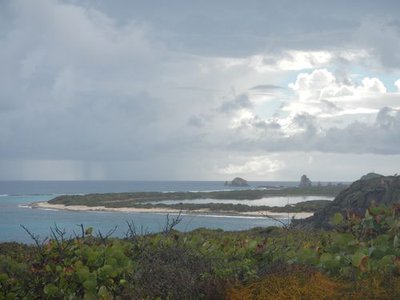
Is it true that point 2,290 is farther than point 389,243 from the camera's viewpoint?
No

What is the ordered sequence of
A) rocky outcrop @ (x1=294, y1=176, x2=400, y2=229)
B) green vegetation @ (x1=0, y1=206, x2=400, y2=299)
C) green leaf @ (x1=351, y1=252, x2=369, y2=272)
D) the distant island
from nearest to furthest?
1. green vegetation @ (x1=0, y1=206, x2=400, y2=299)
2. green leaf @ (x1=351, y1=252, x2=369, y2=272)
3. rocky outcrop @ (x1=294, y1=176, x2=400, y2=229)
4. the distant island

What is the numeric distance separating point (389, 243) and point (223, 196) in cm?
9878

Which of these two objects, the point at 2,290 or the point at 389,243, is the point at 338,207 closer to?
the point at 389,243

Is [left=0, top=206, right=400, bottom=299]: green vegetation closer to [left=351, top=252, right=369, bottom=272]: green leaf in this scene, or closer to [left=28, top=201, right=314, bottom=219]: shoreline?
[left=351, top=252, right=369, bottom=272]: green leaf

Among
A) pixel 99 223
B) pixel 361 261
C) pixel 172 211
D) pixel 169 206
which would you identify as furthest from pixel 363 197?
pixel 169 206

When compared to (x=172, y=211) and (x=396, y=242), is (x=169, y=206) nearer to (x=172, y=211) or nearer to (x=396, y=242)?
(x=172, y=211)

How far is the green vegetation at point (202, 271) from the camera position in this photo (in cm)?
627

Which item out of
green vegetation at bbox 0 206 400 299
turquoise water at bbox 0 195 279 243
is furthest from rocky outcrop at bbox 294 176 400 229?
green vegetation at bbox 0 206 400 299

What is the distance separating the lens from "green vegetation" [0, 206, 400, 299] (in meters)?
6.27

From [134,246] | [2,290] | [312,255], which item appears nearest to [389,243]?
[312,255]

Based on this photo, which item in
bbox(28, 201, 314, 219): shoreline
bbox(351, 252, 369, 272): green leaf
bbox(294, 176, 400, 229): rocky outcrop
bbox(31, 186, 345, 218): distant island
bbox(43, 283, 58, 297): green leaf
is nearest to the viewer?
bbox(43, 283, 58, 297): green leaf

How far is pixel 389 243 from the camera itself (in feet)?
27.2

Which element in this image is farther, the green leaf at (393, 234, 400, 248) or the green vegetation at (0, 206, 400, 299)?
the green leaf at (393, 234, 400, 248)

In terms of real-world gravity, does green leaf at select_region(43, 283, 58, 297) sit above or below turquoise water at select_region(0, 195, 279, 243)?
above
